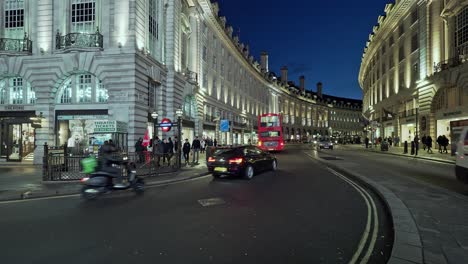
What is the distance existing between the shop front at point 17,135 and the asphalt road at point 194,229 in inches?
643

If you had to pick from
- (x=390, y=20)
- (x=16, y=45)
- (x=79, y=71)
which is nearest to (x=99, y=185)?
(x=79, y=71)

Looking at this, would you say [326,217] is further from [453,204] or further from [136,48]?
[136,48]

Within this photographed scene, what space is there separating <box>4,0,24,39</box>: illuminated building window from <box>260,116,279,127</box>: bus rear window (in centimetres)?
2382

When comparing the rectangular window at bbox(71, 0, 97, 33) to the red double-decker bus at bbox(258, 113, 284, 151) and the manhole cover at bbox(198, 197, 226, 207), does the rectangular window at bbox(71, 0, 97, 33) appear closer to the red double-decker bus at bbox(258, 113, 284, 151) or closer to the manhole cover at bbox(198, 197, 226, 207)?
the manhole cover at bbox(198, 197, 226, 207)

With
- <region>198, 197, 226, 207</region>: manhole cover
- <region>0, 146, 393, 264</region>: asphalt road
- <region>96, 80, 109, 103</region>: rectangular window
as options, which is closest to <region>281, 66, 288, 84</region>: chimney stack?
<region>96, 80, 109, 103</region>: rectangular window

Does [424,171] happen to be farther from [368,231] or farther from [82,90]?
[82,90]

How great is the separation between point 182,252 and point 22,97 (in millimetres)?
Answer: 23584

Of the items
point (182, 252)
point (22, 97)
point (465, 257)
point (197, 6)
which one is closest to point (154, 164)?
point (182, 252)

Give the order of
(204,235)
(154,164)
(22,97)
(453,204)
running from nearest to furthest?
(204,235) → (453,204) → (154,164) → (22,97)

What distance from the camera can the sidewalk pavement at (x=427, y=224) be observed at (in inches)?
155

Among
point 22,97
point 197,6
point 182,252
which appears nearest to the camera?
point 182,252

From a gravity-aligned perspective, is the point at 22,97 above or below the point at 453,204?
above

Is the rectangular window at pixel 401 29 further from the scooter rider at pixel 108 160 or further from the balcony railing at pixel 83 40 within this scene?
the scooter rider at pixel 108 160

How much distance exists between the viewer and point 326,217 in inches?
252
